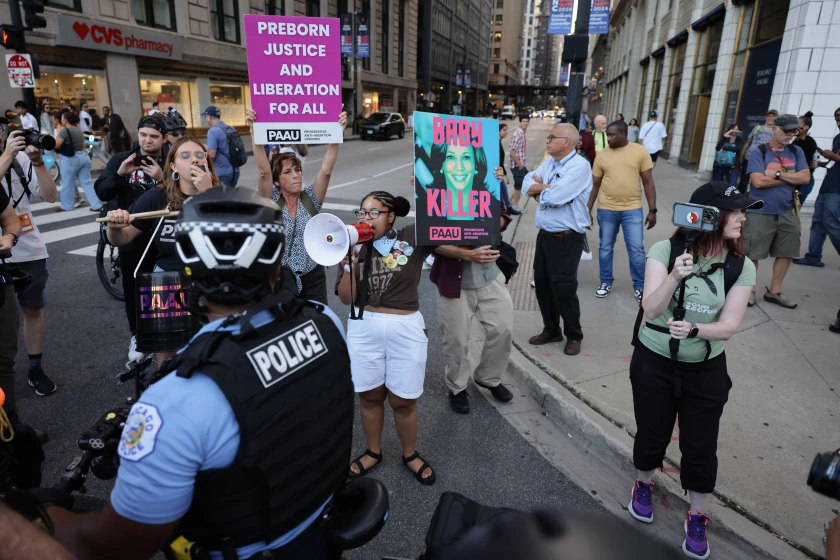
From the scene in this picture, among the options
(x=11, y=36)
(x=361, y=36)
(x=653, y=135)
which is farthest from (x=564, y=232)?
(x=361, y=36)

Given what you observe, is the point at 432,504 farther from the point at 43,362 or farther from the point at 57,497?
the point at 43,362

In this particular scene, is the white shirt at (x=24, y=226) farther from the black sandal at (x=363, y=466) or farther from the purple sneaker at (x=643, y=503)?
the purple sneaker at (x=643, y=503)

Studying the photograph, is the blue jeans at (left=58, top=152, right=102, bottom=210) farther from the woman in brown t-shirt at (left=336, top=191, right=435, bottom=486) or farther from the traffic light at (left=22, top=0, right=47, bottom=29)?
the woman in brown t-shirt at (left=336, top=191, right=435, bottom=486)

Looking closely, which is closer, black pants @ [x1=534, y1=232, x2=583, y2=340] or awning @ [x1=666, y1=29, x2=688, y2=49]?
black pants @ [x1=534, y1=232, x2=583, y2=340]

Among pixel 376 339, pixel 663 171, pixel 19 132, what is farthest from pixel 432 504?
pixel 663 171

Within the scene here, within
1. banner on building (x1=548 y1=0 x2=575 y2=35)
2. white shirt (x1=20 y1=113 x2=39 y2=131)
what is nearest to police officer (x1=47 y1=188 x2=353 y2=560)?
banner on building (x1=548 y1=0 x2=575 y2=35)

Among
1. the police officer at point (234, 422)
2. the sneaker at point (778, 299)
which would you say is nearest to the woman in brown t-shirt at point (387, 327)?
the police officer at point (234, 422)

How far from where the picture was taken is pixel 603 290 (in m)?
6.43

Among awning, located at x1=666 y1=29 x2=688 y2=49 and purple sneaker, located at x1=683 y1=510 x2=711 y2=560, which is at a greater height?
awning, located at x1=666 y1=29 x2=688 y2=49

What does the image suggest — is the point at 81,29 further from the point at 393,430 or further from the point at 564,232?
the point at 393,430

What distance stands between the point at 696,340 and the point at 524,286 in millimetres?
4345

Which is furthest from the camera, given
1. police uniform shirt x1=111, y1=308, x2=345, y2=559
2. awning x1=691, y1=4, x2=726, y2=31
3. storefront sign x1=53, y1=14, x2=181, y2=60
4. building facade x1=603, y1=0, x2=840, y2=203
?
storefront sign x1=53, y1=14, x2=181, y2=60

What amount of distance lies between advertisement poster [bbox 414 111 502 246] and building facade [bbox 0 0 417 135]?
59.9 ft

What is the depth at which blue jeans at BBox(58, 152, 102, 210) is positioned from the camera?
10328mm
